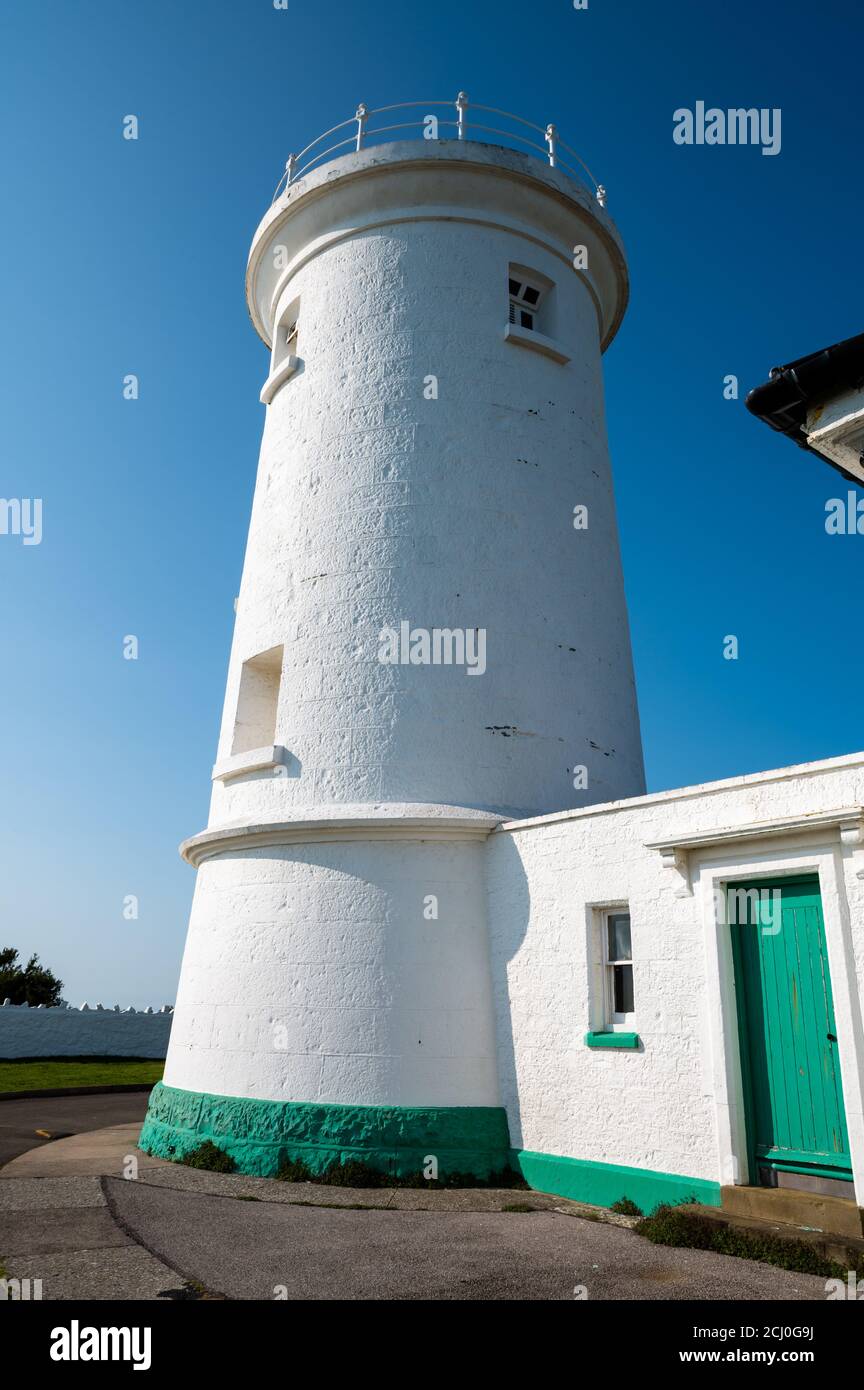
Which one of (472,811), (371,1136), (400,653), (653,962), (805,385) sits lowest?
(371,1136)

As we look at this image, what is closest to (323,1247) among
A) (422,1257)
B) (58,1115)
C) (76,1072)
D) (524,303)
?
(422,1257)

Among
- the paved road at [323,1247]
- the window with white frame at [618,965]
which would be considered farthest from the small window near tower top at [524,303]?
the paved road at [323,1247]

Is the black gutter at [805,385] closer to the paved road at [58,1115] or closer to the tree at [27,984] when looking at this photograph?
the paved road at [58,1115]

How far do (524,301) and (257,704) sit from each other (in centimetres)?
676

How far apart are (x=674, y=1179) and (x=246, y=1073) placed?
451 cm

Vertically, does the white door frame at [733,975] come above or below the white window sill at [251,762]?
below

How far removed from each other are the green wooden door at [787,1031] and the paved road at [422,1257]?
0.96 metres

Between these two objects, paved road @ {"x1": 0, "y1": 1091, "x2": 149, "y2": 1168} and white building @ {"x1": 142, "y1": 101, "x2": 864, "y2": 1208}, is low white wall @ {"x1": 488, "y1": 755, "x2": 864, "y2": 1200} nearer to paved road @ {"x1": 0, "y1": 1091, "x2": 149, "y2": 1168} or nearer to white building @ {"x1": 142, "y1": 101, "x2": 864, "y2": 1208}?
white building @ {"x1": 142, "y1": 101, "x2": 864, "y2": 1208}

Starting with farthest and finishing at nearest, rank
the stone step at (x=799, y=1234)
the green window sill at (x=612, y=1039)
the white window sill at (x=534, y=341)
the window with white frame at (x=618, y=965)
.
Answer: the white window sill at (x=534, y=341) < the window with white frame at (x=618, y=965) < the green window sill at (x=612, y=1039) < the stone step at (x=799, y=1234)

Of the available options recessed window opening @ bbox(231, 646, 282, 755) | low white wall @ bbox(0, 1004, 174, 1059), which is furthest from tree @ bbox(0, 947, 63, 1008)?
recessed window opening @ bbox(231, 646, 282, 755)

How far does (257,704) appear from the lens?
12.2m

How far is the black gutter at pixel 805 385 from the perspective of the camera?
18.9 ft

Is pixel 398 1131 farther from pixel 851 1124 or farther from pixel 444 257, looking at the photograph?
pixel 444 257

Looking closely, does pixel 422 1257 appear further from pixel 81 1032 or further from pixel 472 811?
pixel 81 1032
